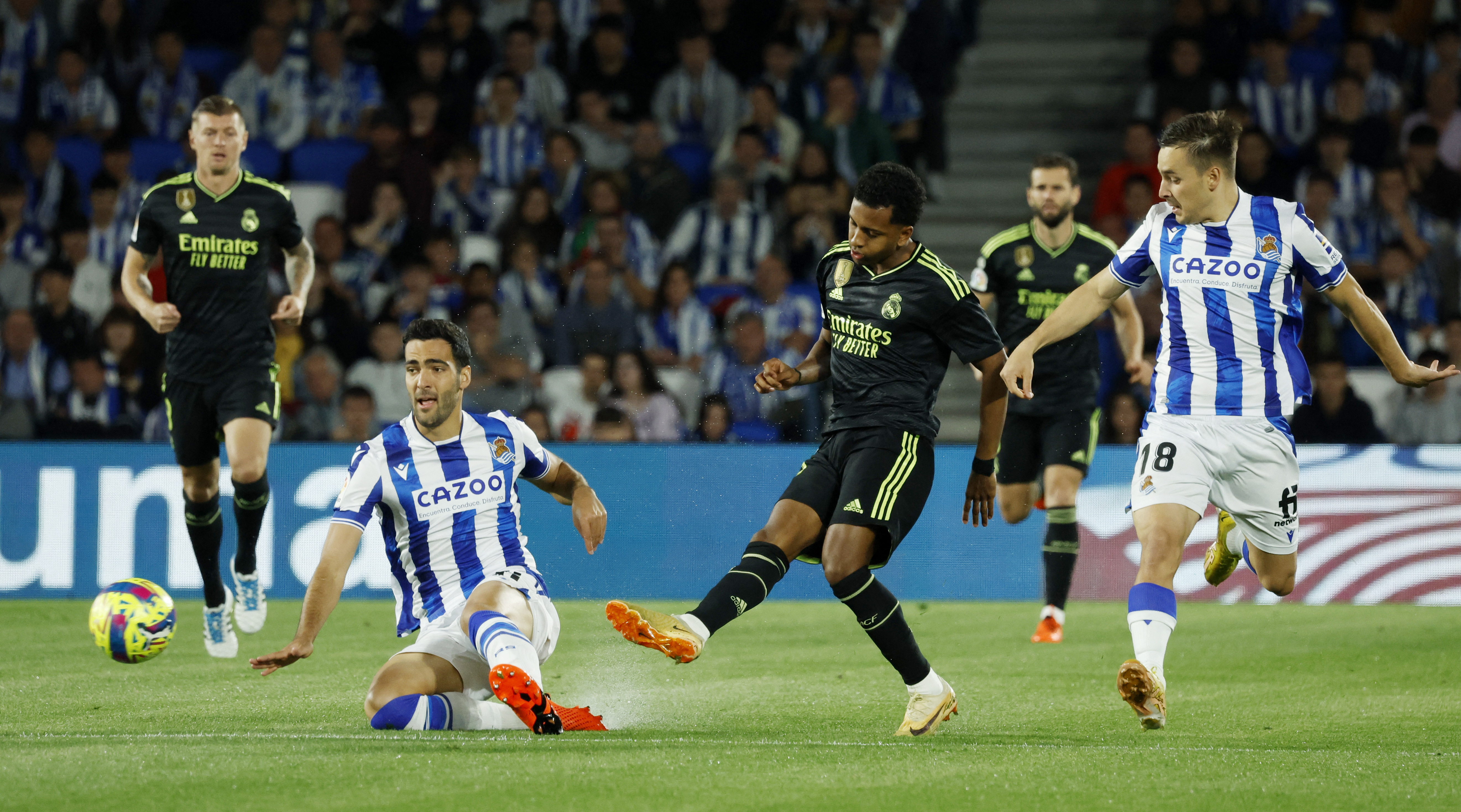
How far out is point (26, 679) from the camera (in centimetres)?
687

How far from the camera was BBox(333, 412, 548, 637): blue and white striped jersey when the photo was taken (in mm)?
5668

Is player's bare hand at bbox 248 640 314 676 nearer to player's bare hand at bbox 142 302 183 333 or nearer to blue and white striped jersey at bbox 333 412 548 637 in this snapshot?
blue and white striped jersey at bbox 333 412 548 637

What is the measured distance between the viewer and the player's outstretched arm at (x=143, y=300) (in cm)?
744

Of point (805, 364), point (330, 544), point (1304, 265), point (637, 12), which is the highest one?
point (637, 12)

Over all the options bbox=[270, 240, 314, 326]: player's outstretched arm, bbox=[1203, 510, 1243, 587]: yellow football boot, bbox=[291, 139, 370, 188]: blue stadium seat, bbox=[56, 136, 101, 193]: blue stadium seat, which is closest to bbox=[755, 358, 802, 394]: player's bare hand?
bbox=[1203, 510, 1243, 587]: yellow football boot

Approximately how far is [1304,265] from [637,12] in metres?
10.1

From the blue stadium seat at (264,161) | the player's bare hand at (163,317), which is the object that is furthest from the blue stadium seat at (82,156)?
the player's bare hand at (163,317)

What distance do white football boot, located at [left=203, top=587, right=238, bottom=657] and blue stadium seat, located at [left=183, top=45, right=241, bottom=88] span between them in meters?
8.21

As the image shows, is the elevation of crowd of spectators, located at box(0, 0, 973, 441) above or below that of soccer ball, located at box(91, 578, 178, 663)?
above

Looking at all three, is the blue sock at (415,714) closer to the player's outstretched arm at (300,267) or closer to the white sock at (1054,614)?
the player's outstretched arm at (300,267)

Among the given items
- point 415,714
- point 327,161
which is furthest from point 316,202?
point 415,714

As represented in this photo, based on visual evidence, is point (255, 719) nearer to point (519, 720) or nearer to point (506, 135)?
point (519, 720)

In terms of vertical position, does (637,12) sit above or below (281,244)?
above

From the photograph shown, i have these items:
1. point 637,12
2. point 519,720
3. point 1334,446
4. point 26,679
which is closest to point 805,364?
point 519,720
